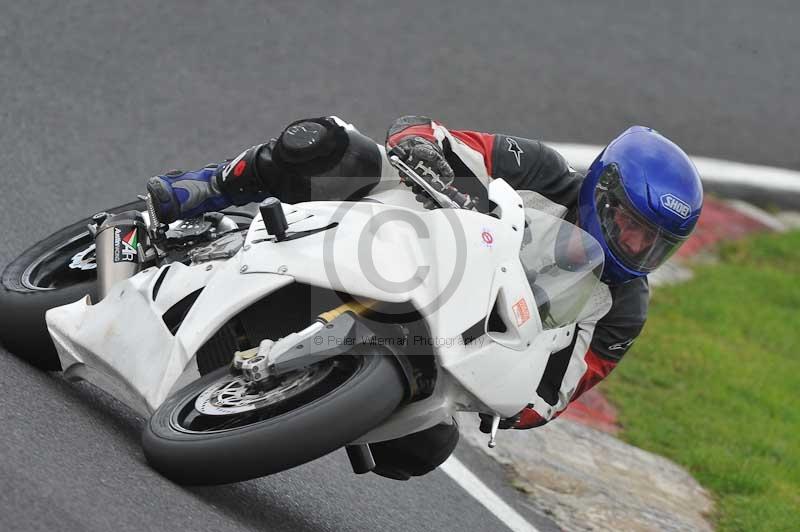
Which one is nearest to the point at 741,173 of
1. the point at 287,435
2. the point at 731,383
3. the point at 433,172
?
the point at 731,383

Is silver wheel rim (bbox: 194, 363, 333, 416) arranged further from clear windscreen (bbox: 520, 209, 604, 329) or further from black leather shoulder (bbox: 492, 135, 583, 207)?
black leather shoulder (bbox: 492, 135, 583, 207)

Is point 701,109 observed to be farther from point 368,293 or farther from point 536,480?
point 368,293

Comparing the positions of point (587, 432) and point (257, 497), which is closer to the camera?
point (257, 497)

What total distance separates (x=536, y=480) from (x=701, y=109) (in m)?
5.93

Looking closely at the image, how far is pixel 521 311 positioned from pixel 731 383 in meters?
4.03

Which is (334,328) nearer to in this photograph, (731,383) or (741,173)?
(731,383)

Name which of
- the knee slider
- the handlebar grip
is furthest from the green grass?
the knee slider

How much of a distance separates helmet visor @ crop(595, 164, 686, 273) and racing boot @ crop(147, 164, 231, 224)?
4.70 feet

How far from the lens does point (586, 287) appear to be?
4.07m

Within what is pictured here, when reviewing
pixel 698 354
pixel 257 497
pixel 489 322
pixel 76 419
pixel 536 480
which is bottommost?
pixel 698 354

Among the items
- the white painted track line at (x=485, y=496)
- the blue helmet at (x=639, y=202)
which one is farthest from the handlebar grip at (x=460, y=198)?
the white painted track line at (x=485, y=496)

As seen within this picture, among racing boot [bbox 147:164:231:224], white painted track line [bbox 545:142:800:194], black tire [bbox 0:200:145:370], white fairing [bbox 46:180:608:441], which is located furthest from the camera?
white painted track line [bbox 545:142:800:194]

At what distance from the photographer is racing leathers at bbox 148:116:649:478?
4188 millimetres

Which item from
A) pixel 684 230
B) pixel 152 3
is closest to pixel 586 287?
pixel 684 230
